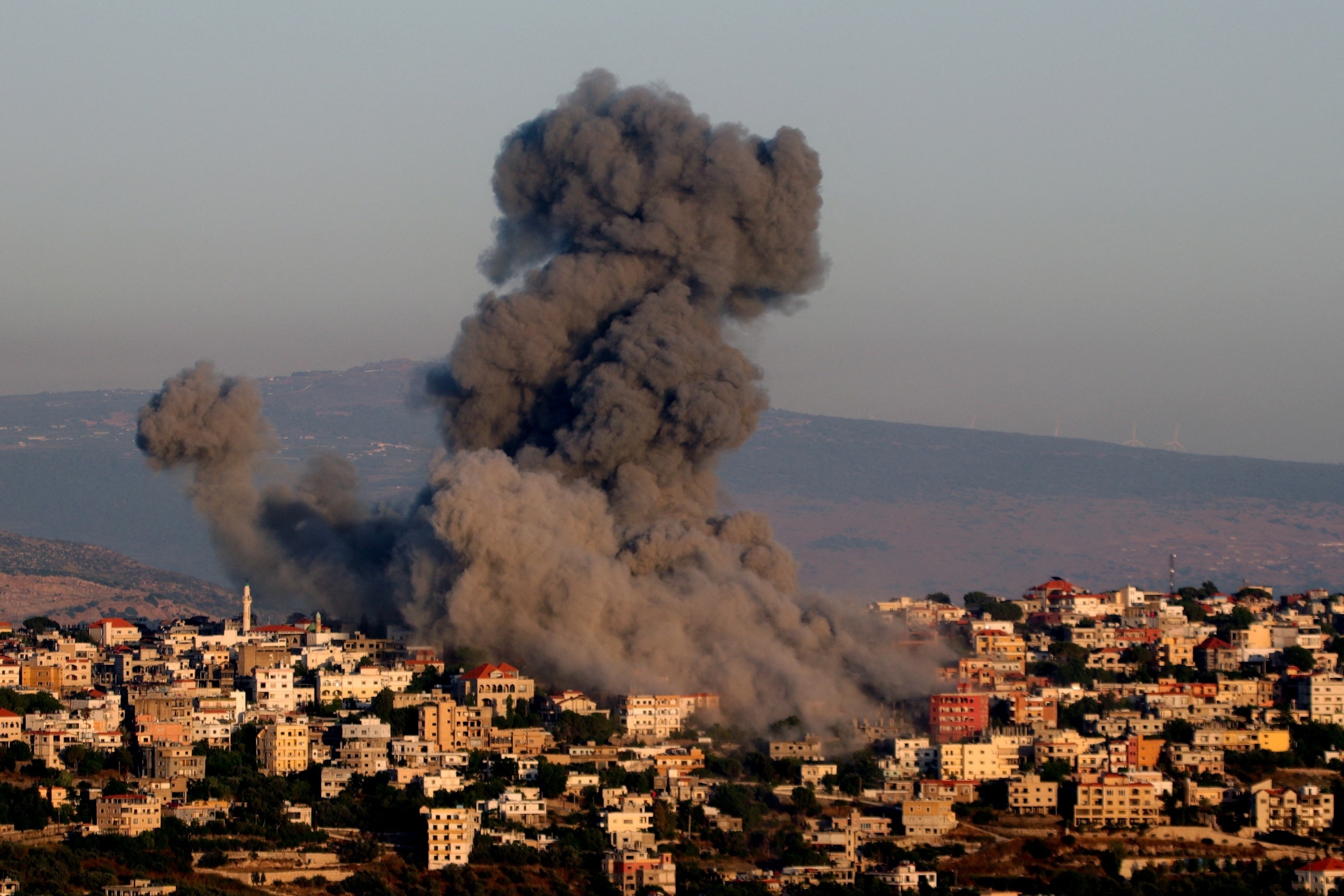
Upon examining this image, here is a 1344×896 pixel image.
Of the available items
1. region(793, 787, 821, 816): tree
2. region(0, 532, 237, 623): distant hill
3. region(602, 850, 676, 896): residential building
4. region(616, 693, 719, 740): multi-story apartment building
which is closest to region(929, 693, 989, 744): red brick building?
region(616, 693, 719, 740): multi-story apartment building

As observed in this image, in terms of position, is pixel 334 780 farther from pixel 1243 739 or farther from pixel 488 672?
pixel 1243 739

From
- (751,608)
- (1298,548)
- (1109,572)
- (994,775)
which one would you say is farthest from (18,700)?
(1298,548)

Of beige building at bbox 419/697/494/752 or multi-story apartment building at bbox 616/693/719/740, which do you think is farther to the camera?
multi-story apartment building at bbox 616/693/719/740

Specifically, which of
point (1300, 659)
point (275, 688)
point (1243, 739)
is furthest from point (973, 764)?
point (275, 688)

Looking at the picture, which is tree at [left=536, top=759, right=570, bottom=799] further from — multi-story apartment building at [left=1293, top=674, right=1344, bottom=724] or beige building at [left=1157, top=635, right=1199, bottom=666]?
beige building at [left=1157, top=635, right=1199, bottom=666]

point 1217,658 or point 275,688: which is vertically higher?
point 1217,658

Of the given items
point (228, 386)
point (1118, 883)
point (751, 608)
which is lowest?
point (1118, 883)

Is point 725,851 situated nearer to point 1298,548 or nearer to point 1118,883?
point 1118,883
